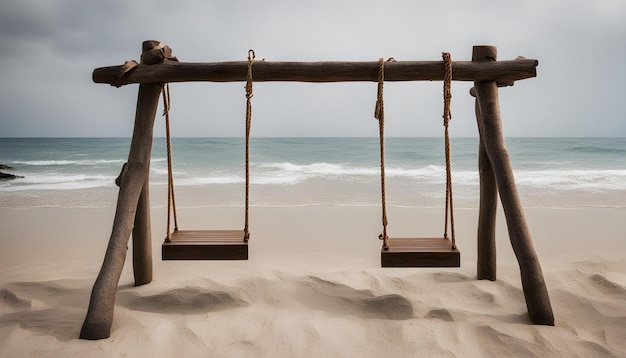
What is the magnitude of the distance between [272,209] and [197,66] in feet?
15.5

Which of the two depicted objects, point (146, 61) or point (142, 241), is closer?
point (146, 61)

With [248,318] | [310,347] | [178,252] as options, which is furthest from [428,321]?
[178,252]

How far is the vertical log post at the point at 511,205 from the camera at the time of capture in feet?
10.1

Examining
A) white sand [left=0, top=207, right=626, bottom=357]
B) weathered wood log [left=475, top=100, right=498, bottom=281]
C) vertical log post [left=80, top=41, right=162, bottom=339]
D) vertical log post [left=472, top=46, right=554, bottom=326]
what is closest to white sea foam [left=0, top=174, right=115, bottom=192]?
white sand [left=0, top=207, right=626, bottom=357]

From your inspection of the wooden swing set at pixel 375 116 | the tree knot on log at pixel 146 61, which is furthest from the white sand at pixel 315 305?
the tree knot on log at pixel 146 61

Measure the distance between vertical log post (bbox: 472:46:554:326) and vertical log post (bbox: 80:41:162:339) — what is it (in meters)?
2.13

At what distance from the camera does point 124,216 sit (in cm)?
318

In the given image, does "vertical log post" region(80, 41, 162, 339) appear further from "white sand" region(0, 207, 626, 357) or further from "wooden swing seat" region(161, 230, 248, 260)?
"wooden swing seat" region(161, 230, 248, 260)

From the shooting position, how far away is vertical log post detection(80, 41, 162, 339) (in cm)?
288

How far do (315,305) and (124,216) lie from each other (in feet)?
4.50

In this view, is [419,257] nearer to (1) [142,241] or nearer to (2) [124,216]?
(2) [124,216]

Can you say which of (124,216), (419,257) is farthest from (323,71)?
(124,216)

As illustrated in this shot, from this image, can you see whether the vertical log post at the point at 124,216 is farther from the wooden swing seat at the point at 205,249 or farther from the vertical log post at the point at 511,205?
the vertical log post at the point at 511,205

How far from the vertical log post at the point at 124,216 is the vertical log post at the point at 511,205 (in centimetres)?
213
